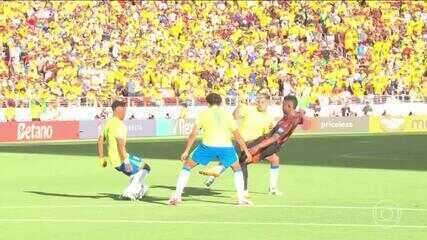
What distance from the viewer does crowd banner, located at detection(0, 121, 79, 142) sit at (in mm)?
46000

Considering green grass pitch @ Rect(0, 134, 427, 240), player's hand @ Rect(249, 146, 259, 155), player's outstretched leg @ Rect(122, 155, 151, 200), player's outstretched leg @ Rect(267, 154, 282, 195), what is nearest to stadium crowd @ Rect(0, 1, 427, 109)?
green grass pitch @ Rect(0, 134, 427, 240)

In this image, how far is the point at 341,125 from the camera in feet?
180

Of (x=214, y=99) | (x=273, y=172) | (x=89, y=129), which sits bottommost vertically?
(x=273, y=172)

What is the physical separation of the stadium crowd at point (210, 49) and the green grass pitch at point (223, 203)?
1845cm

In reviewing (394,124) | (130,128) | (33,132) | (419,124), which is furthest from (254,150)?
(419,124)

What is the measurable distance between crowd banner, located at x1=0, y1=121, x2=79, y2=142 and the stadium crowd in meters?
1.12

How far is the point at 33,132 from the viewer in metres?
46.8

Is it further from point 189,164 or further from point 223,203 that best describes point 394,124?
point 189,164

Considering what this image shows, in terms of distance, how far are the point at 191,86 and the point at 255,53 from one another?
564 centimetres

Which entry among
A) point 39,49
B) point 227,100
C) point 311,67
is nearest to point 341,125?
point 311,67

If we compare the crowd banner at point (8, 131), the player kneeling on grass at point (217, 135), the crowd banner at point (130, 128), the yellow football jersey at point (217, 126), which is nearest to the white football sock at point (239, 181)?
the player kneeling on grass at point (217, 135)

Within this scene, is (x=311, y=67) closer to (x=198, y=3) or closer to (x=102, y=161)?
(x=198, y=3)

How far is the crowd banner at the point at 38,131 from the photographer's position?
46000 mm

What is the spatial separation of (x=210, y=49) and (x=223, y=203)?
126 ft
